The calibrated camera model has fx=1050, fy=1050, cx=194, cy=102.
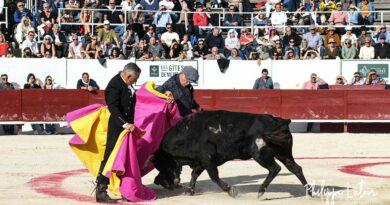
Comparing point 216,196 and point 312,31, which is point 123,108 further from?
point 312,31

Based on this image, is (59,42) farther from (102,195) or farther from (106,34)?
(102,195)

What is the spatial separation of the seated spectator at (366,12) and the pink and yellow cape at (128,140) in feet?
45.1

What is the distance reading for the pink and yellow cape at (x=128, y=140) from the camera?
10078 millimetres

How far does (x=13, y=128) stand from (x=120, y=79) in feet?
37.0

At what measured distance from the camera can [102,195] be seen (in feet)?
32.9

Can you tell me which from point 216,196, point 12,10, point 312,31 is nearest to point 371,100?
point 312,31

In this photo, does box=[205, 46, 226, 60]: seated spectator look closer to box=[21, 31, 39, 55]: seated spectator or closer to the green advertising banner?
the green advertising banner

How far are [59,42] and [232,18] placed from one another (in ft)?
14.4

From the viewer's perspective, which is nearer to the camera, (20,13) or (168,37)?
(168,37)

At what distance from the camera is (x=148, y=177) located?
12.3 m

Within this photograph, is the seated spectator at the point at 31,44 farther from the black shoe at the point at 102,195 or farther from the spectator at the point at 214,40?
the black shoe at the point at 102,195

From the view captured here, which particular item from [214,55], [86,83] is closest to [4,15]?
[86,83]

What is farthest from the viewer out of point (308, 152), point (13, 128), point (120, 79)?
point (13, 128)

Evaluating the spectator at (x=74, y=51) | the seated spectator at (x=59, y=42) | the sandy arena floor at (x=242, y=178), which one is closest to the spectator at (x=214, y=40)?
the spectator at (x=74, y=51)
